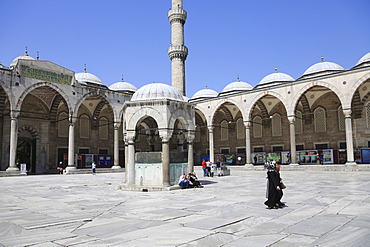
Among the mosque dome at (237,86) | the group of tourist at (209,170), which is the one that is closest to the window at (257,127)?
the mosque dome at (237,86)

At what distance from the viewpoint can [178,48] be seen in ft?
94.8

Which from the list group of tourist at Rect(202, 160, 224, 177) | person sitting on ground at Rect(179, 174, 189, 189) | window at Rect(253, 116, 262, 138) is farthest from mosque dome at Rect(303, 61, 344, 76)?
person sitting on ground at Rect(179, 174, 189, 189)

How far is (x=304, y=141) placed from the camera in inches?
1064

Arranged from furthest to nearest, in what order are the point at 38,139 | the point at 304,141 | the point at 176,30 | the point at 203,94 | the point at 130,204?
the point at 203,94 < the point at 176,30 < the point at 304,141 < the point at 38,139 < the point at 130,204

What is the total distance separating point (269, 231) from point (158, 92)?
7.08 meters

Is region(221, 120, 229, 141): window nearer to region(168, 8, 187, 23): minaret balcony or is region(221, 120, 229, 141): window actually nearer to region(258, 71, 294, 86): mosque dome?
region(258, 71, 294, 86): mosque dome

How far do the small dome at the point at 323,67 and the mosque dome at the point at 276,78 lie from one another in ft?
6.57

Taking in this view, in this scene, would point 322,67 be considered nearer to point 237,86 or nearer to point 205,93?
point 237,86

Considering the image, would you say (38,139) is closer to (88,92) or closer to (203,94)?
(88,92)

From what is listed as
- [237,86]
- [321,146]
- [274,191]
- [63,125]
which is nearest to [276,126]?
[321,146]

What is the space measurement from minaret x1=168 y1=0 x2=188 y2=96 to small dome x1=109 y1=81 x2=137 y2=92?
661 centimetres

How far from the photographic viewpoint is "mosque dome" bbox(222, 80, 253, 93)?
33138 millimetres

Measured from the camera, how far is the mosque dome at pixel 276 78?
29.8 m

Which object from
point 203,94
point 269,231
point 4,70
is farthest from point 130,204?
point 203,94
